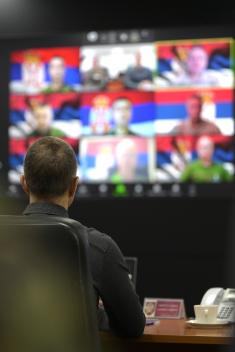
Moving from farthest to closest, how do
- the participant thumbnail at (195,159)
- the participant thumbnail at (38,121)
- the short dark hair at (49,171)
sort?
the participant thumbnail at (38,121), the participant thumbnail at (195,159), the short dark hair at (49,171)

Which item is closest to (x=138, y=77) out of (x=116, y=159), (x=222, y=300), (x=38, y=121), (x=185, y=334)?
(x=116, y=159)

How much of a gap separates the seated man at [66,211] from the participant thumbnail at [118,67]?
3576mm

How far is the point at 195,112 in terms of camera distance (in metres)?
5.57

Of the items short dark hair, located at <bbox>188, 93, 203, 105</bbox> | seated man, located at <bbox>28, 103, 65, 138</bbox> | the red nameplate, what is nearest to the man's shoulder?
the red nameplate

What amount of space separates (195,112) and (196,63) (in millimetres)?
356

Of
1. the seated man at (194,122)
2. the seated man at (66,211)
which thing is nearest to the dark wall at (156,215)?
the seated man at (194,122)

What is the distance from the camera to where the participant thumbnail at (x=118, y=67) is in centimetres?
566

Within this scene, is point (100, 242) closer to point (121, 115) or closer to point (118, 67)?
point (121, 115)

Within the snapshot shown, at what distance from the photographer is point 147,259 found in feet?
19.0

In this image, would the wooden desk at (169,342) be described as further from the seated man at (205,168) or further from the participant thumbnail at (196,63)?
the participant thumbnail at (196,63)

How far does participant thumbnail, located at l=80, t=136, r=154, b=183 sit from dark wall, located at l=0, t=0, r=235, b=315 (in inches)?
8.3

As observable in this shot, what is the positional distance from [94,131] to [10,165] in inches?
→ 27.8

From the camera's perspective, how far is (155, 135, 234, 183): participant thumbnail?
548 cm

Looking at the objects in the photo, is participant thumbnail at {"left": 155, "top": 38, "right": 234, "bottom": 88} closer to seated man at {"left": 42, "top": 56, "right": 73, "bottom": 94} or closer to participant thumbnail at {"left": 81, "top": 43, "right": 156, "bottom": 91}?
participant thumbnail at {"left": 81, "top": 43, "right": 156, "bottom": 91}
